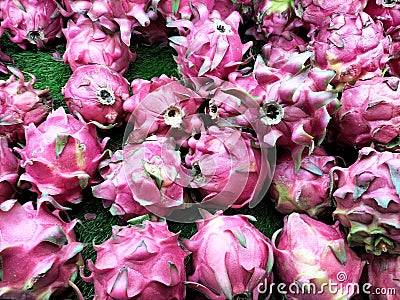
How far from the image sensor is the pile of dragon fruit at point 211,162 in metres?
1.36

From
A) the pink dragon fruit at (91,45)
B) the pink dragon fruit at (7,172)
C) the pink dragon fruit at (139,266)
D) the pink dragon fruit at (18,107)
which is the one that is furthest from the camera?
the pink dragon fruit at (91,45)

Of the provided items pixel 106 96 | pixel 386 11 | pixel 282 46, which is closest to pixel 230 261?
pixel 106 96

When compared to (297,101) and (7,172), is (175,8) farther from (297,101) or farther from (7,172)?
(7,172)

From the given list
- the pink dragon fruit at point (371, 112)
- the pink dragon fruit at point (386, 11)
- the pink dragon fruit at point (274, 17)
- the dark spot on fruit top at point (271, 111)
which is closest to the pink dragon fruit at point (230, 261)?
the dark spot on fruit top at point (271, 111)

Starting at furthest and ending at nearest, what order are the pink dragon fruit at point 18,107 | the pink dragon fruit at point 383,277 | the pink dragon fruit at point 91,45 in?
the pink dragon fruit at point 91,45, the pink dragon fruit at point 18,107, the pink dragon fruit at point 383,277

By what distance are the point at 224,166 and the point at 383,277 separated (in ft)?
2.02

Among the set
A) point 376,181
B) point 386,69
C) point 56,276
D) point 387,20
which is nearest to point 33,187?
point 56,276

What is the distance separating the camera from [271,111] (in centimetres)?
154

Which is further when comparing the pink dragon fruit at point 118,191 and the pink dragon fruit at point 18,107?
the pink dragon fruit at point 18,107

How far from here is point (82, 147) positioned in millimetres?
1568

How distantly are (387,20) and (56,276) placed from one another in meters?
1.63

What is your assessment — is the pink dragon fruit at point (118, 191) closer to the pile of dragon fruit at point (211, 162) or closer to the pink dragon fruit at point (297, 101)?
the pile of dragon fruit at point (211, 162)

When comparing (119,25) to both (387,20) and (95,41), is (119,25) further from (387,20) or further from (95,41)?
(387,20)

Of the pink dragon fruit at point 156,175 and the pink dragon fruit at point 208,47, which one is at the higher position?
the pink dragon fruit at point 208,47
